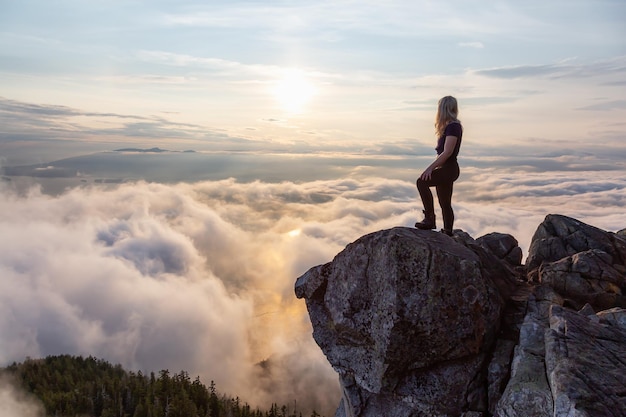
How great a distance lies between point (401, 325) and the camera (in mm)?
16062

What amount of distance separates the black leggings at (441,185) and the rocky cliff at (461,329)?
1.56 metres

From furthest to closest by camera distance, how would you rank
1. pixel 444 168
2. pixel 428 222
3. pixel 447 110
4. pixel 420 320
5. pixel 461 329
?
pixel 428 222 → pixel 444 168 → pixel 447 110 → pixel 420 320 → pixel 461 329

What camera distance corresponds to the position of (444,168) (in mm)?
18438

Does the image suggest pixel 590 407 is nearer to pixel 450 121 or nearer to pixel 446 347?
pixel 446 347

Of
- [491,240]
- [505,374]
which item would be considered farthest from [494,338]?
[491,240]

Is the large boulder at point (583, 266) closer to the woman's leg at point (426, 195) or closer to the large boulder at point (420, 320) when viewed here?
the large boulder at point (420, 320)

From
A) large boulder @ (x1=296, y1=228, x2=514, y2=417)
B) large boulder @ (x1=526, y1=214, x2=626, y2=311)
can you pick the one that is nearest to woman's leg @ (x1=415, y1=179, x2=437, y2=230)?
large boulder @ (x1=296, y1=228, x2=514, y2=417)

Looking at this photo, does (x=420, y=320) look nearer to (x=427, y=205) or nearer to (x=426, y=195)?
(x=427, y=205)

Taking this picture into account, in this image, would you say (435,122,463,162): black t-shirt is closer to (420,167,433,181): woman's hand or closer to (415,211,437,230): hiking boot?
(420,167,433,181): woman's hand

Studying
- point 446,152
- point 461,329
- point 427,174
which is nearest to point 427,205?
point 427,174

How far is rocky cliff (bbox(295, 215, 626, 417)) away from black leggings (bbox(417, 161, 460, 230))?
1.56 metres

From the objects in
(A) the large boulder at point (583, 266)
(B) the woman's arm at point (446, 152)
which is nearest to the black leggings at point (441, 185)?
(B) the woman's arm at point (446, 152)

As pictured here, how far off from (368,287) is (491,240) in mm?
12476

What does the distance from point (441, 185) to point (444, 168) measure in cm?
85
